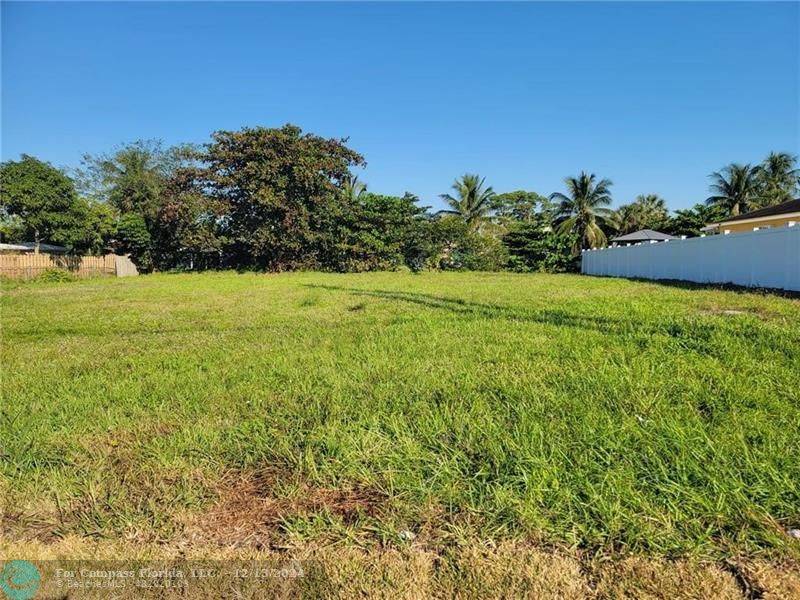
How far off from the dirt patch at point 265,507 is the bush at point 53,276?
2194 cm

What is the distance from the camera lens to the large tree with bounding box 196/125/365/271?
22.5 metres

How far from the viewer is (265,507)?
183 centimetres

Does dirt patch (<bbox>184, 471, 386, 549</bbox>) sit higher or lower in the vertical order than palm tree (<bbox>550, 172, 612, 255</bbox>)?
lower

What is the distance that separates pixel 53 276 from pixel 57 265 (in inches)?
65.8

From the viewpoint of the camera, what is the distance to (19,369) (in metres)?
3.86

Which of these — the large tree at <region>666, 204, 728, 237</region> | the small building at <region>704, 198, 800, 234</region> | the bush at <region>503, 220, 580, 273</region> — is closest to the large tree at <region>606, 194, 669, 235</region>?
the large tree at <region>666, 204, 728, 237</region>

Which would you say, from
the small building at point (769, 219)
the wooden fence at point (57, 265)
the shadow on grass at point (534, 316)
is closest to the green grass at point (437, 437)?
the shadow on grass at point (534, 316)

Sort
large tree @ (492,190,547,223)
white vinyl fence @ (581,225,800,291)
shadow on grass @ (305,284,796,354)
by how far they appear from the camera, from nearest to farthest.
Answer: shadow on grass @ (305,284,796,354) < white vinyl fence @ (581,225,800,291) < large tree @ (492,190,547,223)

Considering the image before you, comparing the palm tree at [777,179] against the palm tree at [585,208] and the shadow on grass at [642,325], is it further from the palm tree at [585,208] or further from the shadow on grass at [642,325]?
the shadow on grass at [642,325]

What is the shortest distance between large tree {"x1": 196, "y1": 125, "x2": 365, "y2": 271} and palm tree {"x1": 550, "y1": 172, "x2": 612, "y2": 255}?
14618 millimetres

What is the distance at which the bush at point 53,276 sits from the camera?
1952 centimetres

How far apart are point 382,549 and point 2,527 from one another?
1.39 meters

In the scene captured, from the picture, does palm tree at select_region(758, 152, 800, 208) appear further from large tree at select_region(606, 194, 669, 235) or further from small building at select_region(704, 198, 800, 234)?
small building at select_region(704, 198, 800, 234)

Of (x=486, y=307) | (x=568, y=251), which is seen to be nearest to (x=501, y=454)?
(x=486, y=307)
